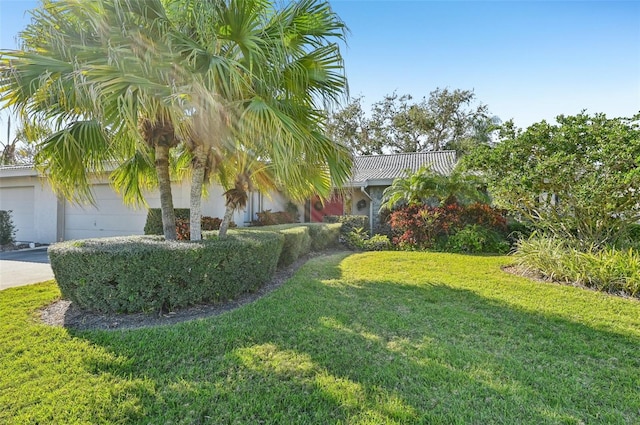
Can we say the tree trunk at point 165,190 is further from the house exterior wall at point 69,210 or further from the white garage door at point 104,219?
the white garage door at point 104,219

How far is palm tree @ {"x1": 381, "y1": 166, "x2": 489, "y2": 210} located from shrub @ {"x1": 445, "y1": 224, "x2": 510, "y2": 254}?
111 cm

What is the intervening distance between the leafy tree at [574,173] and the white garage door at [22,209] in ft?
54.2

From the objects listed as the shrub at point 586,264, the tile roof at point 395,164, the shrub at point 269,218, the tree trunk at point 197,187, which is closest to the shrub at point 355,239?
the tile roof at point 395,164

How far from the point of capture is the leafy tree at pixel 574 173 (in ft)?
21.6

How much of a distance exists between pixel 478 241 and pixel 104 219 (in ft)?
44.6

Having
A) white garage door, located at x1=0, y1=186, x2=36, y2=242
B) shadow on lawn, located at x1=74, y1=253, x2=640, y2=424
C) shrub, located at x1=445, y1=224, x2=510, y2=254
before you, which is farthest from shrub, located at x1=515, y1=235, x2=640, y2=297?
white garage door, located at x1=0, y1=186, x2=36, y2=242

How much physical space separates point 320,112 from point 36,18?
13.9ft

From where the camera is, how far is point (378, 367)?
3.20 metres

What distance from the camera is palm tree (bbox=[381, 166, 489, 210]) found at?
1090 centimetres

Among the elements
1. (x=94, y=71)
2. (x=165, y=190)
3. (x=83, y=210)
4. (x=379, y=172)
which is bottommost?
(x=83, y=210)

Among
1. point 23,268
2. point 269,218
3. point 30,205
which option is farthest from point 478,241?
point 30,205

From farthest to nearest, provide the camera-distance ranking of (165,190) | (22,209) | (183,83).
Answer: (22,209) < (165,190) < (183,83)

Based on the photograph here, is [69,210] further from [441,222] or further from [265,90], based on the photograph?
[441,222]

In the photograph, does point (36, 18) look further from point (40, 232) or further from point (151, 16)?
point (40, 232)
